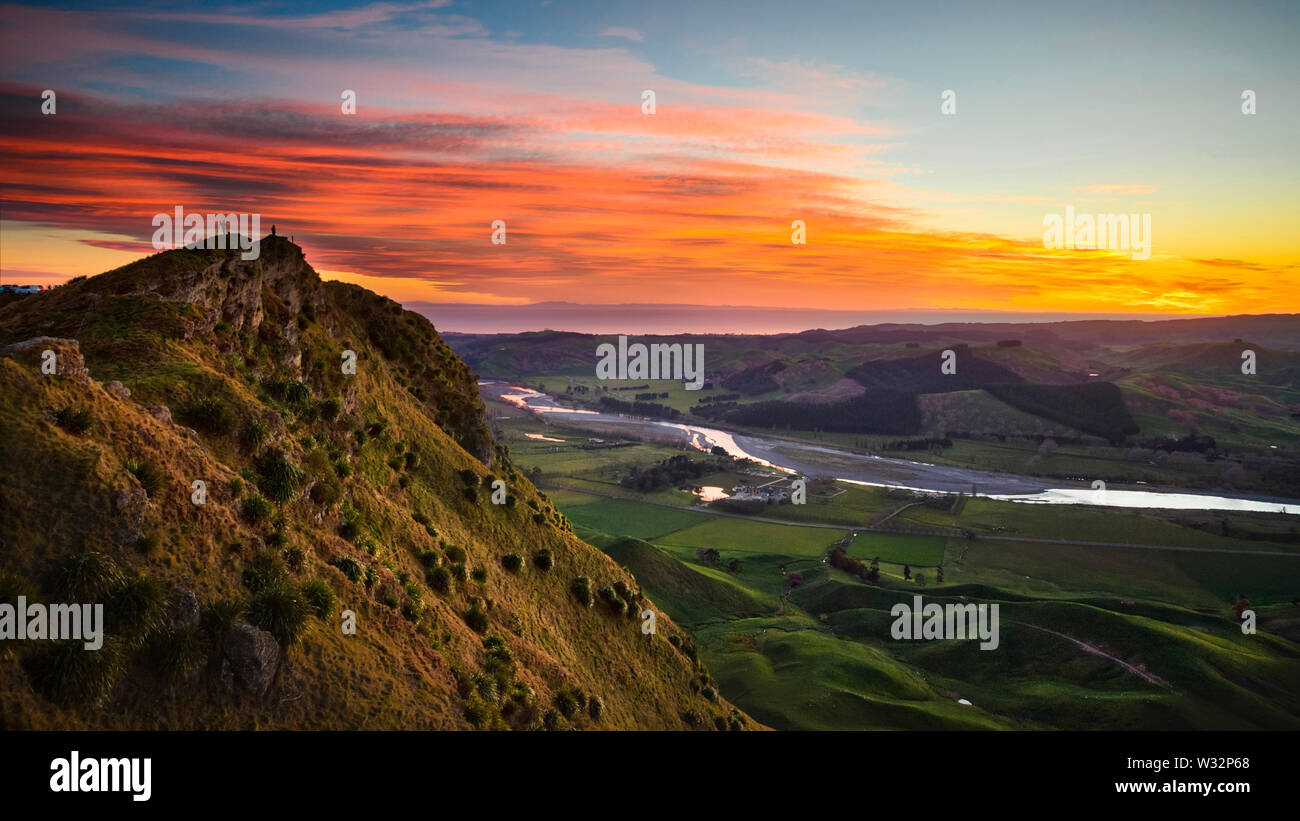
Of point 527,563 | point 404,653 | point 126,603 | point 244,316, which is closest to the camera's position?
point 126,603

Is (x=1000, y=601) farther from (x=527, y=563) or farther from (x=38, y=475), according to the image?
(x=38, y=475)

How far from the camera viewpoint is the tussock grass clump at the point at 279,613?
2319cm

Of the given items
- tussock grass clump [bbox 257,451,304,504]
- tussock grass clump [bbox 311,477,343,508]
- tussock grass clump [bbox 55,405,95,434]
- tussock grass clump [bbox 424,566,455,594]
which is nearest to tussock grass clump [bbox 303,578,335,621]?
tussock grass clump [bbox 257,451,304,504]

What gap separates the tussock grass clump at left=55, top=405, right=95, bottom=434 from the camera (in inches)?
901

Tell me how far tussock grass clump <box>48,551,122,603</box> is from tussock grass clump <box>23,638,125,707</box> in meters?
1.28

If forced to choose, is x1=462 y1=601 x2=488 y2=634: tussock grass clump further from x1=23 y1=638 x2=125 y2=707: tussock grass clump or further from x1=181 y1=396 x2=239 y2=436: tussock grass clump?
x1=23 y1=638 x2=125 y2=707: tussock grass clump

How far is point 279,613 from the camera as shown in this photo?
77.0 feet

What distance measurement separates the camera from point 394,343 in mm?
61062

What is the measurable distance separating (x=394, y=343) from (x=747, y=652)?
54888mm

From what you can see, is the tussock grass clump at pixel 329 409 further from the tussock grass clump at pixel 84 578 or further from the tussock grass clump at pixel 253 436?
the tussock grass clump at pixel 84 578

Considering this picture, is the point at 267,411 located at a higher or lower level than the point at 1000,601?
higher

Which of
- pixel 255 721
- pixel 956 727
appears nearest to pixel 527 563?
pixel 255 721

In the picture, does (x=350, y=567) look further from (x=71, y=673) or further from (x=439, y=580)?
(x=71, y=673)

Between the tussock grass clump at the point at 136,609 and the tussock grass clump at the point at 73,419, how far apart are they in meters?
5.63
